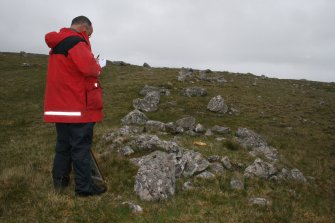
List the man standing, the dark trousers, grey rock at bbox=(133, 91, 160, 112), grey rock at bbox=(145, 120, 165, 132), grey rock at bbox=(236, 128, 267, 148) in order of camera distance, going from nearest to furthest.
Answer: the man standing, the dark trousers, grey rock at bbox=(236, 128, 267, 148), grey rock at bbox=(145, 120, 165, 132), grey rock at bbox=(133, 91, 160, 112)

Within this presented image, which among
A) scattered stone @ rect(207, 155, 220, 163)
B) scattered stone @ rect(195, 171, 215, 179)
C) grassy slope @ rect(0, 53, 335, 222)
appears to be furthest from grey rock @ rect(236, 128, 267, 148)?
scattered stone @ rect(195, 171, 215, 179)

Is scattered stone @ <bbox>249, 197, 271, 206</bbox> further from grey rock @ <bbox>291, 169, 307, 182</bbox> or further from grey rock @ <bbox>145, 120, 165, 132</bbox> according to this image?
grey rock @ <bbox>145, 120, 165, 132</bbox>

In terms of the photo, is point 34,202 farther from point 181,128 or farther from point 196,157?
point 181,128

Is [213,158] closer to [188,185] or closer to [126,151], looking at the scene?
[188,185]

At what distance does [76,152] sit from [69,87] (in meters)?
1.66

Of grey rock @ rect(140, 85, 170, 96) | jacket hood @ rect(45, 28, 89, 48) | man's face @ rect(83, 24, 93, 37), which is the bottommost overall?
grey rock @ rect(140, 85, 170, 96)

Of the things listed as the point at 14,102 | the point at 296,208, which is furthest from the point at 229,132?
the point at 14,102

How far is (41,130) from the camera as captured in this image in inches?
905

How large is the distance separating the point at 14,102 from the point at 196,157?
2523 cm

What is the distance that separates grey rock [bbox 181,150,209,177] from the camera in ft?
43.5

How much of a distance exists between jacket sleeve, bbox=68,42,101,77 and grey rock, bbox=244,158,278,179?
743 centimetres

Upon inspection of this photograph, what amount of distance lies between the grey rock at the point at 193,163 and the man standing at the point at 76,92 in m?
4.21

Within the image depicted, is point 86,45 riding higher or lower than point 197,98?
higher

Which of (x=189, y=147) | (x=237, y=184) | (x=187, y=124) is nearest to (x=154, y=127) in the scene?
(x=187, y=124)
